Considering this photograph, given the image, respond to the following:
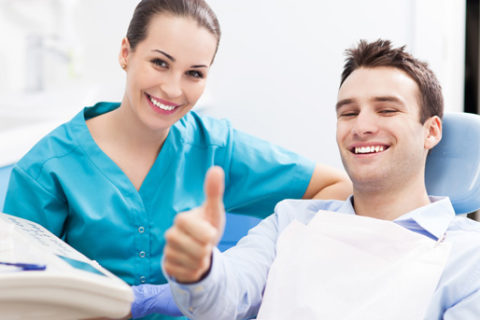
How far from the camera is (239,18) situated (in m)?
2.46

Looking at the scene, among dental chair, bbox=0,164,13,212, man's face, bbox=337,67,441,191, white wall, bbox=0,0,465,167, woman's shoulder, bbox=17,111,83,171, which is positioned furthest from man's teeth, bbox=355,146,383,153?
white wall, bbox=0,0,465,167

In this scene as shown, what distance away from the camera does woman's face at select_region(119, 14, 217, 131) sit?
1317mm

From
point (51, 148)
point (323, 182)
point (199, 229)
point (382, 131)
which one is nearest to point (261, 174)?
point (323, 182)

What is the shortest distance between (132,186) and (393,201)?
0.60 meters

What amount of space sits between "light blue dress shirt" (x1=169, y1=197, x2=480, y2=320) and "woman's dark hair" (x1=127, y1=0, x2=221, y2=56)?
458 mm

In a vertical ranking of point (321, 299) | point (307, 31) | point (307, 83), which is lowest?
point (321, 299)

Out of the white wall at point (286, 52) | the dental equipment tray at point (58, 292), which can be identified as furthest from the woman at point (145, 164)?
the white wall at point (286, 52)

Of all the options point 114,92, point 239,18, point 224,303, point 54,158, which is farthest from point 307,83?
point 224,303

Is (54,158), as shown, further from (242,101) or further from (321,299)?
(242,101)

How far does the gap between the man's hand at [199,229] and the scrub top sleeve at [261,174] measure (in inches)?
30.5

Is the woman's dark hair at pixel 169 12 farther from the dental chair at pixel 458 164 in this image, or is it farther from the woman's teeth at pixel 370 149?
the dental chair at pixel 458 164

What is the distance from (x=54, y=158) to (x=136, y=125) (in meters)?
0.21

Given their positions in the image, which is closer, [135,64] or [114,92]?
[135,64]

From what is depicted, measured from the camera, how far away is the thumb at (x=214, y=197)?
66cm
